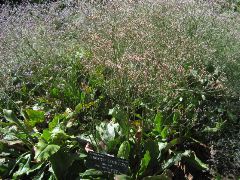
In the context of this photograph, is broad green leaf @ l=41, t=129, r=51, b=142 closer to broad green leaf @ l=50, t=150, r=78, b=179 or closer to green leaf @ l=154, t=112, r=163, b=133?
broad green leaf @ l=50, t=150, r=78, b=179

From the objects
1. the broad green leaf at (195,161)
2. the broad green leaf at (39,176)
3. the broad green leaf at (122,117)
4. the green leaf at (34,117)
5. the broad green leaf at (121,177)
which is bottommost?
the broad green leaf at (195,161)

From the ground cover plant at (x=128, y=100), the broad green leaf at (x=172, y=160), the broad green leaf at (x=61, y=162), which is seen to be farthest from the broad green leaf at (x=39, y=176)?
the broad green leaf at (x=172, y=160)

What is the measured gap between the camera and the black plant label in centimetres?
315

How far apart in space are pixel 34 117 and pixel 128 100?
3.35 ft

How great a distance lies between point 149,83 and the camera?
3469mm

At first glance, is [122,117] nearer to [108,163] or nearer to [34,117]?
[108,163]

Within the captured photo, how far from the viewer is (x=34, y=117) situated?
394cm

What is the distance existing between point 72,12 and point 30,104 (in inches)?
72.3

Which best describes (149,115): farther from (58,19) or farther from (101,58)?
(58,19)

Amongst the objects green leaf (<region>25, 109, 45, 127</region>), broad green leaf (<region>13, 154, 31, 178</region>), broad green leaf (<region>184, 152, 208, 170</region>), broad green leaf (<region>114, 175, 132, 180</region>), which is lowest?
broad green leaf (<region>184, 152, 208, 170</region>)

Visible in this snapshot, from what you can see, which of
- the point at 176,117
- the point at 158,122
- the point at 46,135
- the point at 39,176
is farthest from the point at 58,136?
the point at 176,117

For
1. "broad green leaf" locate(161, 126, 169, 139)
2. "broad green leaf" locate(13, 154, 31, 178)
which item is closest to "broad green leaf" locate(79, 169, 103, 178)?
"broad green leaf" locate(13, 154, 31, 178)

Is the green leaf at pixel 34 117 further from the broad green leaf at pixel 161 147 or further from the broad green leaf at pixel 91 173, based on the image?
the broad green leaf at pixel 161 147

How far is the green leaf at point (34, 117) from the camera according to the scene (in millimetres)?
3879
